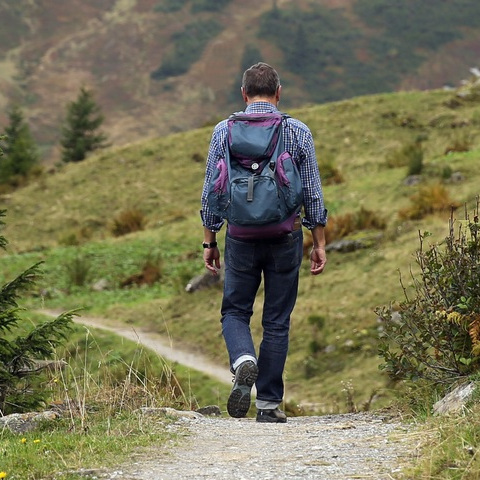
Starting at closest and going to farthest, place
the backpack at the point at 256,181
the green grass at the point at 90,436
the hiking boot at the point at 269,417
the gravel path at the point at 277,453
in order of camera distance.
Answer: the gravel path at the point at 277,453 → the green grass at the point at 90,436 → the backpack at the point at 256,181 → the hiking boot at the point at 269,417

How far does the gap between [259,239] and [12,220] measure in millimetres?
22899

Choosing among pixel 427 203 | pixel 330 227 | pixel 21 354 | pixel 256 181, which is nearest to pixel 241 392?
pixel 256 181

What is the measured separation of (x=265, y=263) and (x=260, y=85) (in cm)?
104

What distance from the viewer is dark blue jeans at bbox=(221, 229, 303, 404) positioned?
5793 millimetres

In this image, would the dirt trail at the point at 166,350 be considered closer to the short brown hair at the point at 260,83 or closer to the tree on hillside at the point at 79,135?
the short brown hair at the point at 260,83

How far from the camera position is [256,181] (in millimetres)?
5438

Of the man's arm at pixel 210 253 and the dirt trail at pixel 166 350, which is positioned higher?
the man's arm at pixel 210 253

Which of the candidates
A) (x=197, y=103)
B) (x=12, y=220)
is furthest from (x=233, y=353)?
(x=197, y=103)

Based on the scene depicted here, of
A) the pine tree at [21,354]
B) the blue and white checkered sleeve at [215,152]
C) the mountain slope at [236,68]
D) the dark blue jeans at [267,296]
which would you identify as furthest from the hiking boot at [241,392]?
the mountain slope at [236,68]

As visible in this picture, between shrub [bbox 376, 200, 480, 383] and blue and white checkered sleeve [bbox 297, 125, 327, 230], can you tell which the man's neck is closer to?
blue and white checkered sleeve [bbox 297, 125, 327, 230]

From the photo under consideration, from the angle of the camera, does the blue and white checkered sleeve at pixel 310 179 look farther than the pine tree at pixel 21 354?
No

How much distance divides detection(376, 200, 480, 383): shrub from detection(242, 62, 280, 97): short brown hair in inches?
47.9

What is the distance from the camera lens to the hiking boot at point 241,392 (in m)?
5.69

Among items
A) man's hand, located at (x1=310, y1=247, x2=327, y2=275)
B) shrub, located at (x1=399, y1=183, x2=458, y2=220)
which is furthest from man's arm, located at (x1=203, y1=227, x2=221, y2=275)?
shrub, located at (x1=399, y1=183, x2=458, y2=220)
